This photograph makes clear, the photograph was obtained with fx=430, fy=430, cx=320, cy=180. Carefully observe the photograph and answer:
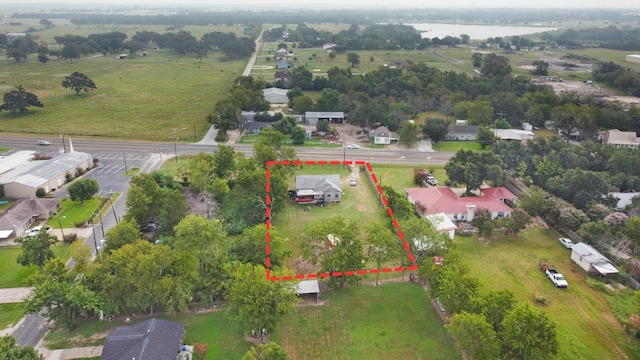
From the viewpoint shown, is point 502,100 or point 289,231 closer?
point 289,231

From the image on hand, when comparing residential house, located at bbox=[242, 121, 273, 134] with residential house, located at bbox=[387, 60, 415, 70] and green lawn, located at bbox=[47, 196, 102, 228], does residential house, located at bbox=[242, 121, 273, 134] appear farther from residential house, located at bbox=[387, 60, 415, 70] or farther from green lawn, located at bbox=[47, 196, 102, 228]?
residential house, located at bbox=[387, 60, 415, 70]

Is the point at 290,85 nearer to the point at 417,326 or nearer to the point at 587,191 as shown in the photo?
the point at 587,191

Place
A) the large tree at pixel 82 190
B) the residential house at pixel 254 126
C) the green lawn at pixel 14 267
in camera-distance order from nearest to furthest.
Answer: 1. the green lawn at pixel 14 267
2. the large tree at pixel 82 190
3. the residential house at pixel 254 126

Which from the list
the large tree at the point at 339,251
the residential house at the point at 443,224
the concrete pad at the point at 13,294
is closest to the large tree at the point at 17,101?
the concrete pad at the point at 13,294

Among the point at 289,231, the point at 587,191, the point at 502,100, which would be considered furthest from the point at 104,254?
the point at 502,100

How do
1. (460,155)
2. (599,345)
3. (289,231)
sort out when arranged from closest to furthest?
(599,345) → (289,231) → (460,155)

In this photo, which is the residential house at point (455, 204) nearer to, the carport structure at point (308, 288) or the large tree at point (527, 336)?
the carport structure at point (308, 288)
